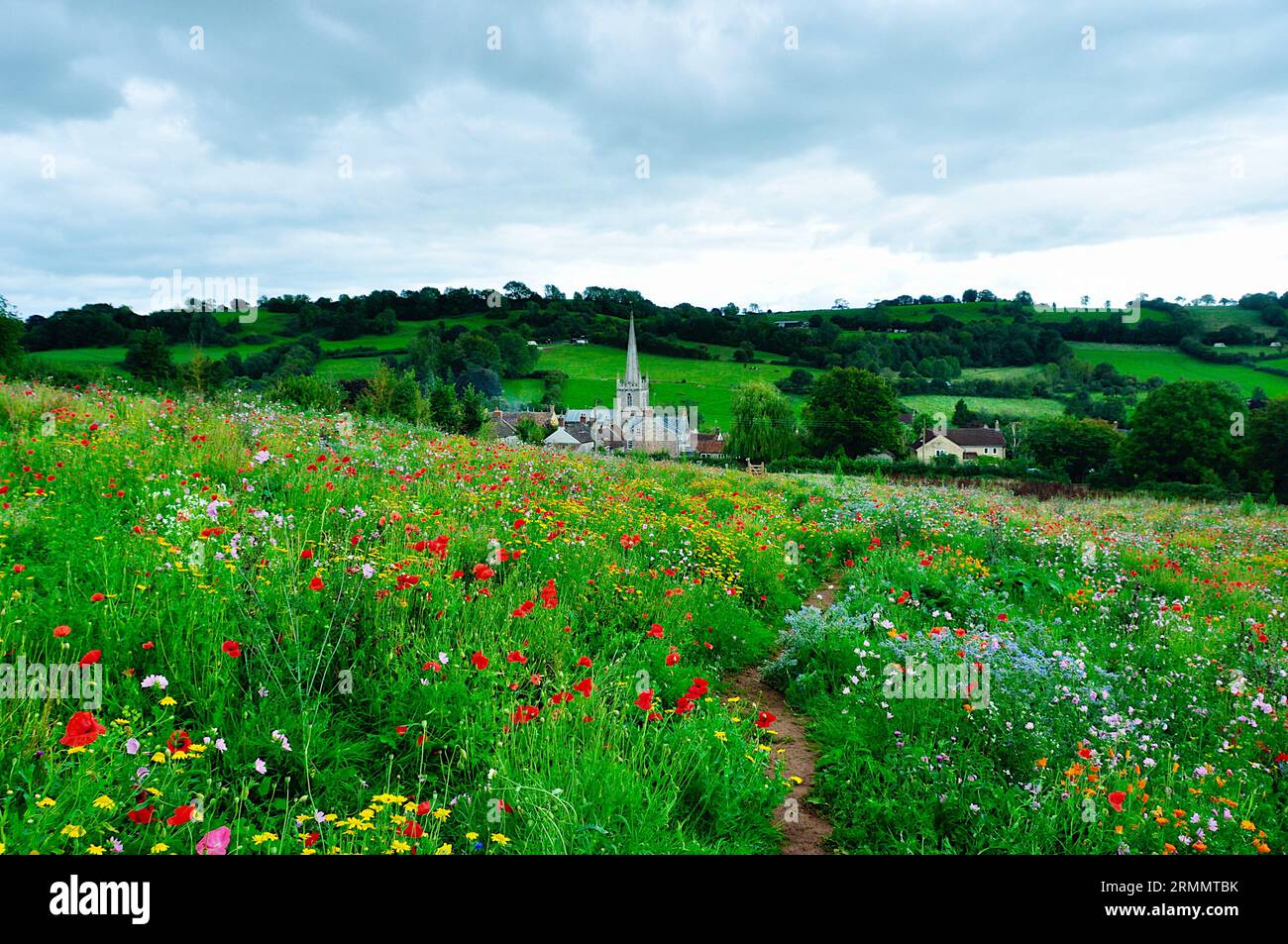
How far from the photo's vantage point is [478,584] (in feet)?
17.3

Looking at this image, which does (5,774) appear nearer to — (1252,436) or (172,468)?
(172,468)

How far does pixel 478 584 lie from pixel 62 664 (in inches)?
98.5

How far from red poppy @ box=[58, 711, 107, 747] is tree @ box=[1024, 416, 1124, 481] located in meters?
67.3

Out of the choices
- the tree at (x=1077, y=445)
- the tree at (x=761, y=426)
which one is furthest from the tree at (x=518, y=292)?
the tree at (x=1077, y=445)

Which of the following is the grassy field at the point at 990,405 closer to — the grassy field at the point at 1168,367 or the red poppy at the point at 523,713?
the grassy field at the point at 1168,367

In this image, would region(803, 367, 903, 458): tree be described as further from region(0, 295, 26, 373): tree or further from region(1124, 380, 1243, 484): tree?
region(0, 295, 26, 373): tree

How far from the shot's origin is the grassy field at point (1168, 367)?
Result: 70606 millimetres

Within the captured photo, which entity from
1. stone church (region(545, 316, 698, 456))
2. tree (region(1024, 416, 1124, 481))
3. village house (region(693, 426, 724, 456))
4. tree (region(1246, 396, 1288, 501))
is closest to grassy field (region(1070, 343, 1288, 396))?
tree (region(1024, 416, 1124, 481))

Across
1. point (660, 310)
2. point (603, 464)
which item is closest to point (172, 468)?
point (603, 464)

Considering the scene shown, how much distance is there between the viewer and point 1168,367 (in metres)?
84.5

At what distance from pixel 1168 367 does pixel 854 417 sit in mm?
52054

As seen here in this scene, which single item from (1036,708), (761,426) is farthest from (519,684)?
(761,426)

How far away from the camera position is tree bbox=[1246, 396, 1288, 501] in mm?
44062
